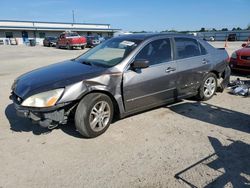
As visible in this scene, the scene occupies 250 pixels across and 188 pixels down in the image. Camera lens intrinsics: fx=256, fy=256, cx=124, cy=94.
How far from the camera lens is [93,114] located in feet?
13.6

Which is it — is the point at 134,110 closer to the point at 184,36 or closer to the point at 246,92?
the point at 184,36

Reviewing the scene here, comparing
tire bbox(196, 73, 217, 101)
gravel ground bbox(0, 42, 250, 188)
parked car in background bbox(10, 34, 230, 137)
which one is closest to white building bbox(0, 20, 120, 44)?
tire bbox(196, 73, 217, 101)

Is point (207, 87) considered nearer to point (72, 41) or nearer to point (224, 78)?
point (224, 78)

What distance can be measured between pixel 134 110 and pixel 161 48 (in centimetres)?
139

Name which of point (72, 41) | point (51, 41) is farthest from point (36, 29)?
point (72, 41)

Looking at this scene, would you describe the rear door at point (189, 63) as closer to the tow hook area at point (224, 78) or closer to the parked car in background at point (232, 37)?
the tow hook area at point (224, 78)

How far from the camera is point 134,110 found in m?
4.71

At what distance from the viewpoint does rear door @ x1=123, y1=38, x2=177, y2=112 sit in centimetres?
455

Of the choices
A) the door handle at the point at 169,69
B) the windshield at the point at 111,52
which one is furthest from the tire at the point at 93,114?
the door handle at the point at 169,69

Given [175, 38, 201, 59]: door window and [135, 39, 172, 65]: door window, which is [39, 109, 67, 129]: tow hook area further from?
[175, 38, 201, 59]: door window

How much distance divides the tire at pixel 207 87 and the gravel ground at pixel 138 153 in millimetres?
792

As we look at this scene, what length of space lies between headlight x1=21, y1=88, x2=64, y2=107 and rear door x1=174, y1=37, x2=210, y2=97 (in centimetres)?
261

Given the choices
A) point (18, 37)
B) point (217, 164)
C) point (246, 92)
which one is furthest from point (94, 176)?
point (18, 37)

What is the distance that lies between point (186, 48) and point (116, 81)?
82.2 inches
